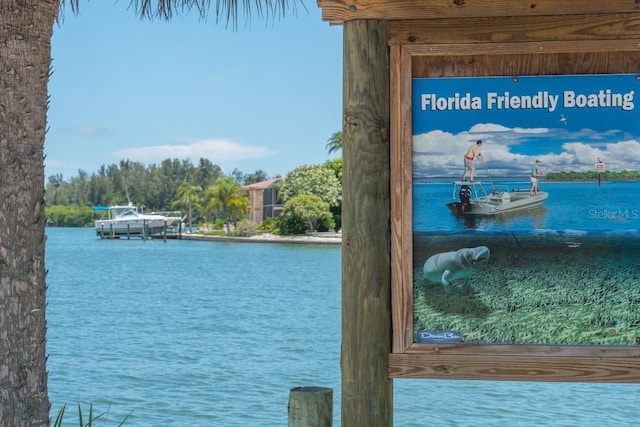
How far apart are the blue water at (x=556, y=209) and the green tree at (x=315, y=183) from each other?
310 feet

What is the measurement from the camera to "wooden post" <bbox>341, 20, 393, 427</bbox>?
4074 mm

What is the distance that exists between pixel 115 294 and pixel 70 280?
46.0 ft

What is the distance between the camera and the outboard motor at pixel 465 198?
4137 mm

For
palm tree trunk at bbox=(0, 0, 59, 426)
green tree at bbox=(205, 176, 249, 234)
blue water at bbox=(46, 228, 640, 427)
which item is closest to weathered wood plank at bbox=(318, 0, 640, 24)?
palm tree trunk at bbox=(0, 0, 59, 426)

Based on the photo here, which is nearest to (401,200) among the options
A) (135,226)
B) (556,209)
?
(556,209)

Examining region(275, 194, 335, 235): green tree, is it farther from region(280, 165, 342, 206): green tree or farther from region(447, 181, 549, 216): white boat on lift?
region(447, 181, 549, 216): white boat on lift

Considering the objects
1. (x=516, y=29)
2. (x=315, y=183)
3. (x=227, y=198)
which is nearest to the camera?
(x=516, y=29)

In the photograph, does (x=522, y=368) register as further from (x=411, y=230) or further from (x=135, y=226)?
(x=135, y=226)

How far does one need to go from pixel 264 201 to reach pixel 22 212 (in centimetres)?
11483

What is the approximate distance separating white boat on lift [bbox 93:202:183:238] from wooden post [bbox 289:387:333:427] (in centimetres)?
12209

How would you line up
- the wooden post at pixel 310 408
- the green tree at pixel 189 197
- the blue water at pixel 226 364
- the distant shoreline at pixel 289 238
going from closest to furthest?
the wooden post at pixel 310 408
the blue water at pixel 226 364
the distant shoreline at pixel 289 238
the green tree at pixel 189 197

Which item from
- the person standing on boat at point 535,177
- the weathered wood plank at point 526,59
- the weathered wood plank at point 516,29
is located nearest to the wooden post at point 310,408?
the person standing on boat at point 535,177

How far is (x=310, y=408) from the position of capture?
154 inches

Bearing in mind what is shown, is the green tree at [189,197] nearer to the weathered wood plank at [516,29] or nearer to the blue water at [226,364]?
the blue water at [226,364]
